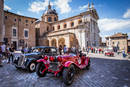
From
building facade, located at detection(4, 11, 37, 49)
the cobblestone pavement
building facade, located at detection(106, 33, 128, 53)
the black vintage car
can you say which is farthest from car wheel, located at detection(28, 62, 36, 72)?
building facade, located at detection(106, 33, 128, 53)

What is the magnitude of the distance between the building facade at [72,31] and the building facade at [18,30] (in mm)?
4764

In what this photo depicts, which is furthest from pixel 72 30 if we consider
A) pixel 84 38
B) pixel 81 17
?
pixel 81 17

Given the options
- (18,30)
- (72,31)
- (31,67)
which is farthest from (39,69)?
(18,30)

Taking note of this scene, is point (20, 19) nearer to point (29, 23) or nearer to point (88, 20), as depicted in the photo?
point (29, 23)

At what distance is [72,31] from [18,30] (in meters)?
17.6

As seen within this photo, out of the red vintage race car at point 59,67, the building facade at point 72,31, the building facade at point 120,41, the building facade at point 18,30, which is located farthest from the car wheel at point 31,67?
the building facade at point 120,41

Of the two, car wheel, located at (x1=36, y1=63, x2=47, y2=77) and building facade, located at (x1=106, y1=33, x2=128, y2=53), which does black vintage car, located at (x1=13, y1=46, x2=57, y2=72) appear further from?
building facade, located at (x1=106, y1=33, x2=128, y2=53)

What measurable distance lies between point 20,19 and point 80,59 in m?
26.4

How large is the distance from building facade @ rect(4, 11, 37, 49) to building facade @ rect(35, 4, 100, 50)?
188 inches

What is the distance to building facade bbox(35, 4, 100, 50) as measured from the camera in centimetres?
2378

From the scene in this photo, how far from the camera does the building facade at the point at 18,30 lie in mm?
21797

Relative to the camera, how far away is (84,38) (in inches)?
927

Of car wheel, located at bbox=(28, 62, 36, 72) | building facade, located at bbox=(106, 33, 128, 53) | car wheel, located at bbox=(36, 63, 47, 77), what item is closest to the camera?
car wheel, located at bbox=(36, 63, 47, 77)

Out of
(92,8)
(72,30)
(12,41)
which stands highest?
(92,8)
